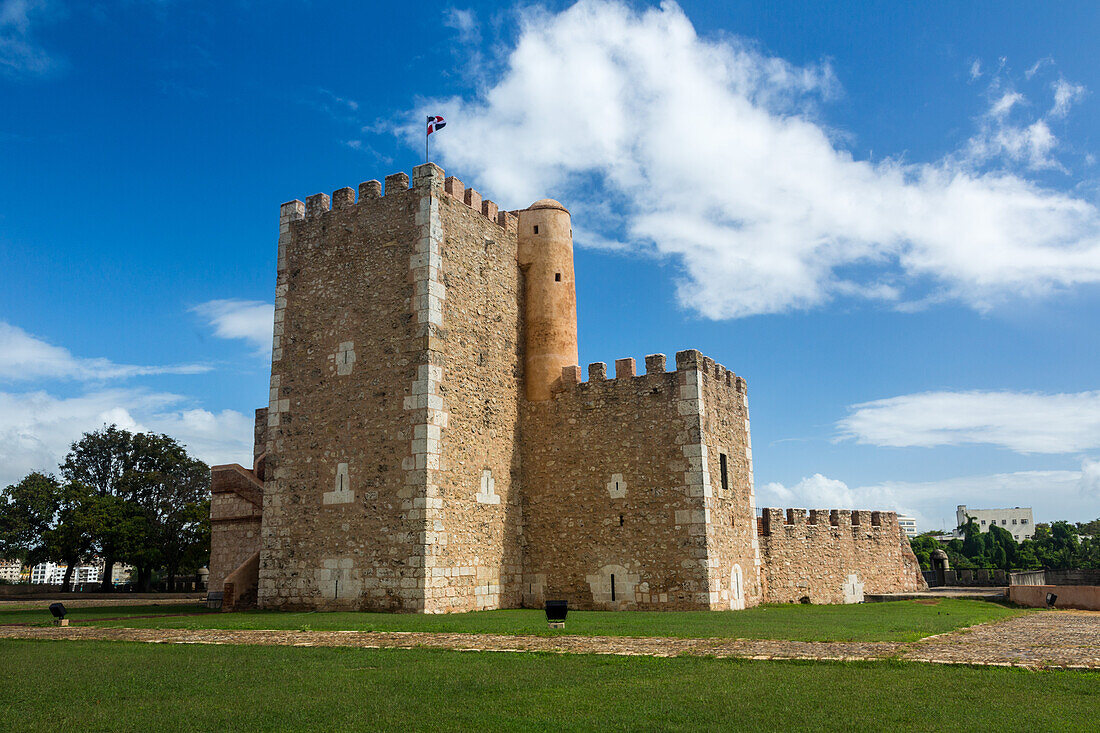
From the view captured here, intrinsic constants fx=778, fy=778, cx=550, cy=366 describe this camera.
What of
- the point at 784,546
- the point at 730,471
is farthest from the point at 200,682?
the point at 784,546

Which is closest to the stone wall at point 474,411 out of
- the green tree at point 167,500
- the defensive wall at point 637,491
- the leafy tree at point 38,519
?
the defensive wall at point 637,491

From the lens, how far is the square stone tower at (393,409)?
18250 millimetres

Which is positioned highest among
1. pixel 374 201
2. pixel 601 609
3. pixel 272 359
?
pixel 374 201

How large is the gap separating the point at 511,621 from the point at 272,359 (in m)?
10.6

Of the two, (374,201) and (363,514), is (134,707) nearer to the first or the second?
(363,514)

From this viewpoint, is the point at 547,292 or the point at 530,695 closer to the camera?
the point at 530,695

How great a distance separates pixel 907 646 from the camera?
9844 millimetres

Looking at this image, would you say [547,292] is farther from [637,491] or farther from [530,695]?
[530,695]

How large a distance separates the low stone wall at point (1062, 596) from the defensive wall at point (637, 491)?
718cm

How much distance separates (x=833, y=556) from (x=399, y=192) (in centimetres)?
1777

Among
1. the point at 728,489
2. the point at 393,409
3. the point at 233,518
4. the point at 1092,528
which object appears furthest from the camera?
the point at 1092,528

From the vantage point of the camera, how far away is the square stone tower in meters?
18.2

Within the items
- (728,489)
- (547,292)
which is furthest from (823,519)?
(547,292)

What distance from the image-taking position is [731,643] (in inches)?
408
